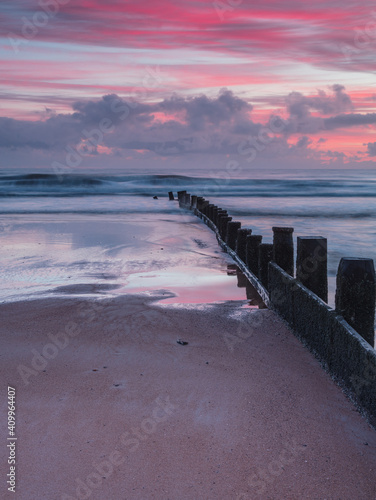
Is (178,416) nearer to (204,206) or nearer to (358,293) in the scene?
(358,293)

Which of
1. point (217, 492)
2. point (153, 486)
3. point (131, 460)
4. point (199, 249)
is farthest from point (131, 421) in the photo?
point (199, 249)

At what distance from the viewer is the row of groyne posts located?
3.10 metres

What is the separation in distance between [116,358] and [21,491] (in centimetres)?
163

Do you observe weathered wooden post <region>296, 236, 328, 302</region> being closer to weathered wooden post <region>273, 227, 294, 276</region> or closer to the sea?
weathered wooden post <region>273, 227, 294, 276</region>

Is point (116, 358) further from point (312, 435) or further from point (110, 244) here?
point (110, 244)

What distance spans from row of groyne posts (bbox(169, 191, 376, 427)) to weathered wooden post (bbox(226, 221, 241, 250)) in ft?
11.7

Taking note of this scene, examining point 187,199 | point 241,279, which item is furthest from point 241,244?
point 187,199

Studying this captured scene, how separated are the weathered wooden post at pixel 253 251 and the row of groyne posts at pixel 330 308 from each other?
1.00 metres

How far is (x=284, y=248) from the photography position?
5320 millimetres

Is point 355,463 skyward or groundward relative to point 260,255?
groundward

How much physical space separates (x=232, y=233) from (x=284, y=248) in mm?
4560

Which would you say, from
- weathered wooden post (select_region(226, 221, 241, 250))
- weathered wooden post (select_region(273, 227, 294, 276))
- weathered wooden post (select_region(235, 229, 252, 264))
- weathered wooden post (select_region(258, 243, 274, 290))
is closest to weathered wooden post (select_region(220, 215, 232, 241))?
weathered wooden post (select_region(226, 221, 241, 250))

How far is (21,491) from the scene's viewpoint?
2465 mm

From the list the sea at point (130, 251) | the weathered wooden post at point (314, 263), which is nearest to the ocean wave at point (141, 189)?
the sea at point (130, 251)
